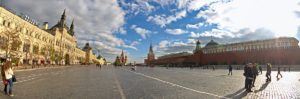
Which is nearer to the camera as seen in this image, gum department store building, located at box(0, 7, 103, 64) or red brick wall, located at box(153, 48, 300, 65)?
gum department store building, located at box(0, 7, 103, 64)

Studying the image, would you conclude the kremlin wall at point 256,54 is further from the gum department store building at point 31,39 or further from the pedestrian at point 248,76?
the pedestrian at point 248,76

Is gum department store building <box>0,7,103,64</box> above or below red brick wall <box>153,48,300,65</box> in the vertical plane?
above

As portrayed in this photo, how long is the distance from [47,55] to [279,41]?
259 ft

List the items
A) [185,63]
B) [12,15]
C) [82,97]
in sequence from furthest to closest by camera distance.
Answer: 1. [185,63]
2. [12,15]
3. [82,97]

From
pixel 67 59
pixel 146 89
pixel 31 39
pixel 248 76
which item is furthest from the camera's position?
pixel 67 59

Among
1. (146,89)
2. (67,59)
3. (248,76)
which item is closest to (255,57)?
(248,76)

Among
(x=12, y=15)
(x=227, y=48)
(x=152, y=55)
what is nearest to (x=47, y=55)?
(x=12, y=15)

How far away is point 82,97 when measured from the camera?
30.9ft

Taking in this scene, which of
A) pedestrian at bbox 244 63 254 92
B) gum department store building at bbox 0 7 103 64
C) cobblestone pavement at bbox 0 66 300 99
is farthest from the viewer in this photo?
gum department store building at bbox 0 7 103 64

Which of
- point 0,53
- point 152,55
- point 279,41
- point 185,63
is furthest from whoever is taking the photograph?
point 152,55

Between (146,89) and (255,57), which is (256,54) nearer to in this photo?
(255,57)

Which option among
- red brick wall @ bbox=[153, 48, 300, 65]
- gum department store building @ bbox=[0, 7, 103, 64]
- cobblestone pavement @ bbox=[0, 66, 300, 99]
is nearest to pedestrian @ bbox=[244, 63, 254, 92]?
cobblestone pavement @ bbox=[0, 66, 300, 99]

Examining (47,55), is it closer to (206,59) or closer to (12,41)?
(12,41)

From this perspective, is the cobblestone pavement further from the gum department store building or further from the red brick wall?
the red brick wall
